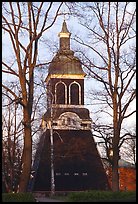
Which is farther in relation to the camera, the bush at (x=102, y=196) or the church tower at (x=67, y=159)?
the church tower at (x=67, y=159)

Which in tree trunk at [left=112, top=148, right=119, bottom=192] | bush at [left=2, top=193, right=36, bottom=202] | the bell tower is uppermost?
the bell tower

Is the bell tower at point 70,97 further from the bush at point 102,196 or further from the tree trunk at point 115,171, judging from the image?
the bush at point 102,196

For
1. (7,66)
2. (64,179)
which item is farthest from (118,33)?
(64,179)

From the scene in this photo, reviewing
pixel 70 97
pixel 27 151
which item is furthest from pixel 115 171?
pixel 70 97

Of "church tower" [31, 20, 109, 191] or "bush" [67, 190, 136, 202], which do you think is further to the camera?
"church tower" [31, 20, 109, 191]

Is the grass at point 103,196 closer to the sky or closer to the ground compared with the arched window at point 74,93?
closer to the ground

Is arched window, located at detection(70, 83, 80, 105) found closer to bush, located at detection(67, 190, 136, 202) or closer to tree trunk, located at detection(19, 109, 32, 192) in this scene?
bush, located at detection(67, 190, 136, 202)

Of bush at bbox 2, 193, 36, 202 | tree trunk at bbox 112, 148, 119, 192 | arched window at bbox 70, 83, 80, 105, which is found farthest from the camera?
arched window at bbox 70, 83, 80, 105

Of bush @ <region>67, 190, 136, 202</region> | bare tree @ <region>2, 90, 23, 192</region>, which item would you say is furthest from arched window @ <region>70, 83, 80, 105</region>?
bush @ <region>67, 190, 136, 202</region>

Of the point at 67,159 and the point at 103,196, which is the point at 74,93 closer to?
the point at 67,159

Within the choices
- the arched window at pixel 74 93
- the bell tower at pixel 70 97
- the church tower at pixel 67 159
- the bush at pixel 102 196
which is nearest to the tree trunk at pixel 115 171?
the bush at pixel 102 196

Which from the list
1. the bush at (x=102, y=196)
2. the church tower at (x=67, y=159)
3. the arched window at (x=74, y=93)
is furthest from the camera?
the arched window at (x=74, y=93)

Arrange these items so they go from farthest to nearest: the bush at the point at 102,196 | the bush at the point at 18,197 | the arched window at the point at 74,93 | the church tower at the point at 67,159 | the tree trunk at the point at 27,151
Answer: the arched window at the point at 74,93
the church tower at the point at 67,159
the bush at the point at 102,196
the tree trunk at the point at 27,151
the bush at the point at 18,197

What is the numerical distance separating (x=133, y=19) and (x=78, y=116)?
33967 millimetres
